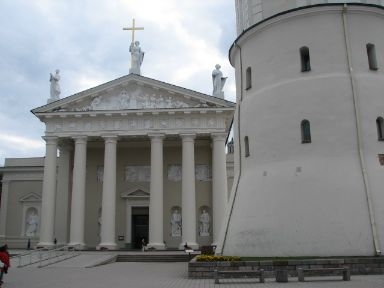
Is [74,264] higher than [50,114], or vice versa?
[50,114]

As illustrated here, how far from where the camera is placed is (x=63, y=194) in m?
38.4

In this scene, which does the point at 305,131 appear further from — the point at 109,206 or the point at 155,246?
the point at 109,206

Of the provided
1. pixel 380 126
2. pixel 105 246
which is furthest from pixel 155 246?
pixel 380 126

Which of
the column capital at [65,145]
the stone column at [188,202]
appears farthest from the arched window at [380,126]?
the column capital at [65,145]

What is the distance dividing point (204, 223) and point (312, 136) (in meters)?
20.9

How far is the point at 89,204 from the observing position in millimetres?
39688

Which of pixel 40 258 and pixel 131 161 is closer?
pixel 40 258

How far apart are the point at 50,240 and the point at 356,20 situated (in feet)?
86.2

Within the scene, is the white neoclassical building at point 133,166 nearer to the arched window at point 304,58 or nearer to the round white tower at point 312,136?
the round white tower at point 312,136

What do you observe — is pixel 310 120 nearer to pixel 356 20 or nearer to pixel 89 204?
pixel 356 20

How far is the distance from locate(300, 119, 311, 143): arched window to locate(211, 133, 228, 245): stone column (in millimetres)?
16658

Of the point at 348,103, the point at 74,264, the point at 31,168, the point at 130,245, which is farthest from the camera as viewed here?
the point at 31,168

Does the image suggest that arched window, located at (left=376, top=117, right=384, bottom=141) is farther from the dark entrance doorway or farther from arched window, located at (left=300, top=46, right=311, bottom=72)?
the dark entrance doorway

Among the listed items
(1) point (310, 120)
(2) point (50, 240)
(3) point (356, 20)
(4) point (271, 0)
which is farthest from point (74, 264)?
(3) point (356, 20)
